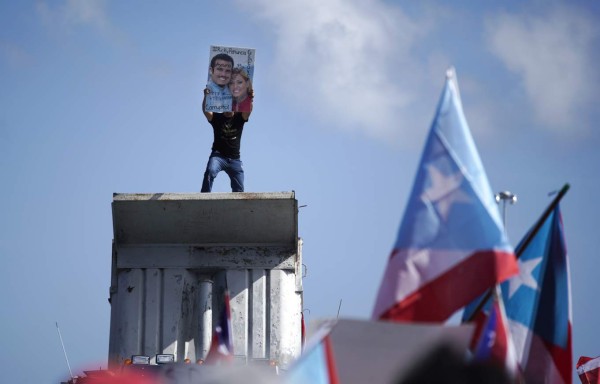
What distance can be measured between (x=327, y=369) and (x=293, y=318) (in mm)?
7441

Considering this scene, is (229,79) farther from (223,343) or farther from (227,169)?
(223,343)

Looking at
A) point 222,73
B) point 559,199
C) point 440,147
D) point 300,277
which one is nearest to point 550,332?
point 559,199

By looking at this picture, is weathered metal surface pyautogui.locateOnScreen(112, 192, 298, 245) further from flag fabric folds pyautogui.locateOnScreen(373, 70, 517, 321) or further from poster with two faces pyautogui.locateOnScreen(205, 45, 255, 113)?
flag fabric folds pyautogui.locateOnScreen(373, 70, 517, 321)

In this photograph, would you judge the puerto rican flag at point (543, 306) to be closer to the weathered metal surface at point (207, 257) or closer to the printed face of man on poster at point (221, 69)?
the weathered metal surface at point (207, 257)

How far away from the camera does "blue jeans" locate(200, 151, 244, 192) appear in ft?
51.1

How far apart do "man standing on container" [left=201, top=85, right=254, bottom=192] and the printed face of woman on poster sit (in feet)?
0.19

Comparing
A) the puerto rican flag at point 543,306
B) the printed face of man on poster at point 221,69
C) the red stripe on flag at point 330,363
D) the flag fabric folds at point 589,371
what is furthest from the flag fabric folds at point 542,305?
the printed face of man on poster at point 221,69

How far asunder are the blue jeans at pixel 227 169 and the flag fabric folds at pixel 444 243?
775 centimetres

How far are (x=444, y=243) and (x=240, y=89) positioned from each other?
27.6 feet

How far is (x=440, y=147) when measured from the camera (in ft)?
26.2

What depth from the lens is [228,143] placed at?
15.8 meters

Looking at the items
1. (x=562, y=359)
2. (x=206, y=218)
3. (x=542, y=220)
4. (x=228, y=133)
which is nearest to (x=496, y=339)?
(x=562, y=359)

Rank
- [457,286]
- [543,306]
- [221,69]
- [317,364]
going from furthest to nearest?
[221,69], [543,306], [457,286], [317,364]

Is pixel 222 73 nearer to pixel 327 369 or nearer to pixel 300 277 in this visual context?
pixel 300 277
